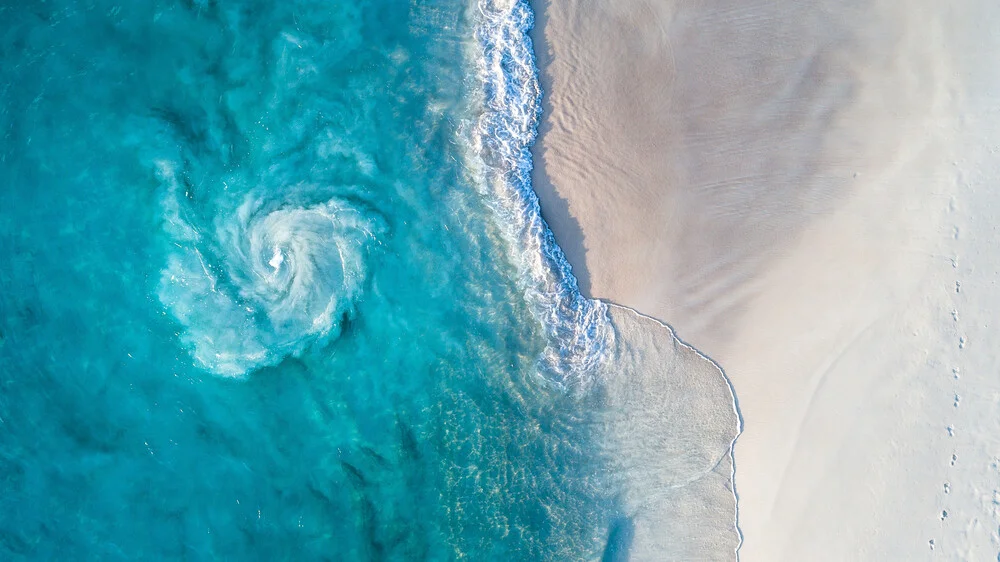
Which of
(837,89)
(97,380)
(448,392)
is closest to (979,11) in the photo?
(837,89)

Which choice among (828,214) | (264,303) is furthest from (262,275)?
(828,214)

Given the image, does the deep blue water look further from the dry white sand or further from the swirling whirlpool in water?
the dry white sand

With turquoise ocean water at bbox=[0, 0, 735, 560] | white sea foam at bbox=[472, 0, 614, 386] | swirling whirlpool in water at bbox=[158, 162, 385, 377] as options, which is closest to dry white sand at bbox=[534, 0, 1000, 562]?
white sea foam at bbox=[472, 0, 614, 386]

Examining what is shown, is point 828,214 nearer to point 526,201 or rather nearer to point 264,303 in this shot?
point 526,201

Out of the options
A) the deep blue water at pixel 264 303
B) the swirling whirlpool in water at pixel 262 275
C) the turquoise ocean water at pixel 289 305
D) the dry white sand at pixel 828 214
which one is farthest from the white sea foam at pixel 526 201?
the swirling whirlpool in water at pixel 262 275

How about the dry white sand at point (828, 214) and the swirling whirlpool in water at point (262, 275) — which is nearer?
the dry white sand at point (828, 214)

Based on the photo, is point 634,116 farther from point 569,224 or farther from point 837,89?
point 837,89

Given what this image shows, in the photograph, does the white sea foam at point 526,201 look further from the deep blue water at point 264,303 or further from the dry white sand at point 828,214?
the dry white sand at point 828,214
